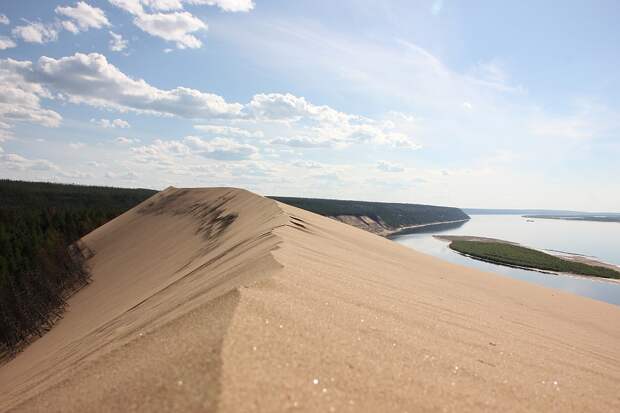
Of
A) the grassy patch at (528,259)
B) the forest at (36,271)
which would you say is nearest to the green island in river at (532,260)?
the grassy patch at (528,259)

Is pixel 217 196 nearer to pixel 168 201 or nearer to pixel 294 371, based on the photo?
pixel 168 201

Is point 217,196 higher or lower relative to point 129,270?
higher

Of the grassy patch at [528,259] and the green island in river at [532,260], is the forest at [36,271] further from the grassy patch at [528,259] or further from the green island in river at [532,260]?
the grassy patch at [528,259]

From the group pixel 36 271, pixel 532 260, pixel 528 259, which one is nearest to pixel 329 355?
pixel 36 271

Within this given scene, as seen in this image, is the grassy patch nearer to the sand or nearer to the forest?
the sand

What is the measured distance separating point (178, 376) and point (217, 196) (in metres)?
17.8

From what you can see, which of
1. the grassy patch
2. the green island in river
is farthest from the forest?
the grassy patch

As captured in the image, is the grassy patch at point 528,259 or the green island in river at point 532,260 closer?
the grassy patch at point 528,259

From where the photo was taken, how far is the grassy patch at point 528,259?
31797 mm

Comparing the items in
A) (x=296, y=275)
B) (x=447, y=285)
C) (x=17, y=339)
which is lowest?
(x=17, y=339)

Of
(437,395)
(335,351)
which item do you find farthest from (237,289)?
(437,395)

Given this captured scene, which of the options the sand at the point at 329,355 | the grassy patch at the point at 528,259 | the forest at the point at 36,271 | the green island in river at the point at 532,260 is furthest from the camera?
the green island in river at the point at 532,260

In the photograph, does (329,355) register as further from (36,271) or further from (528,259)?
(528,259)

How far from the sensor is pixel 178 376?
5.96 feet
